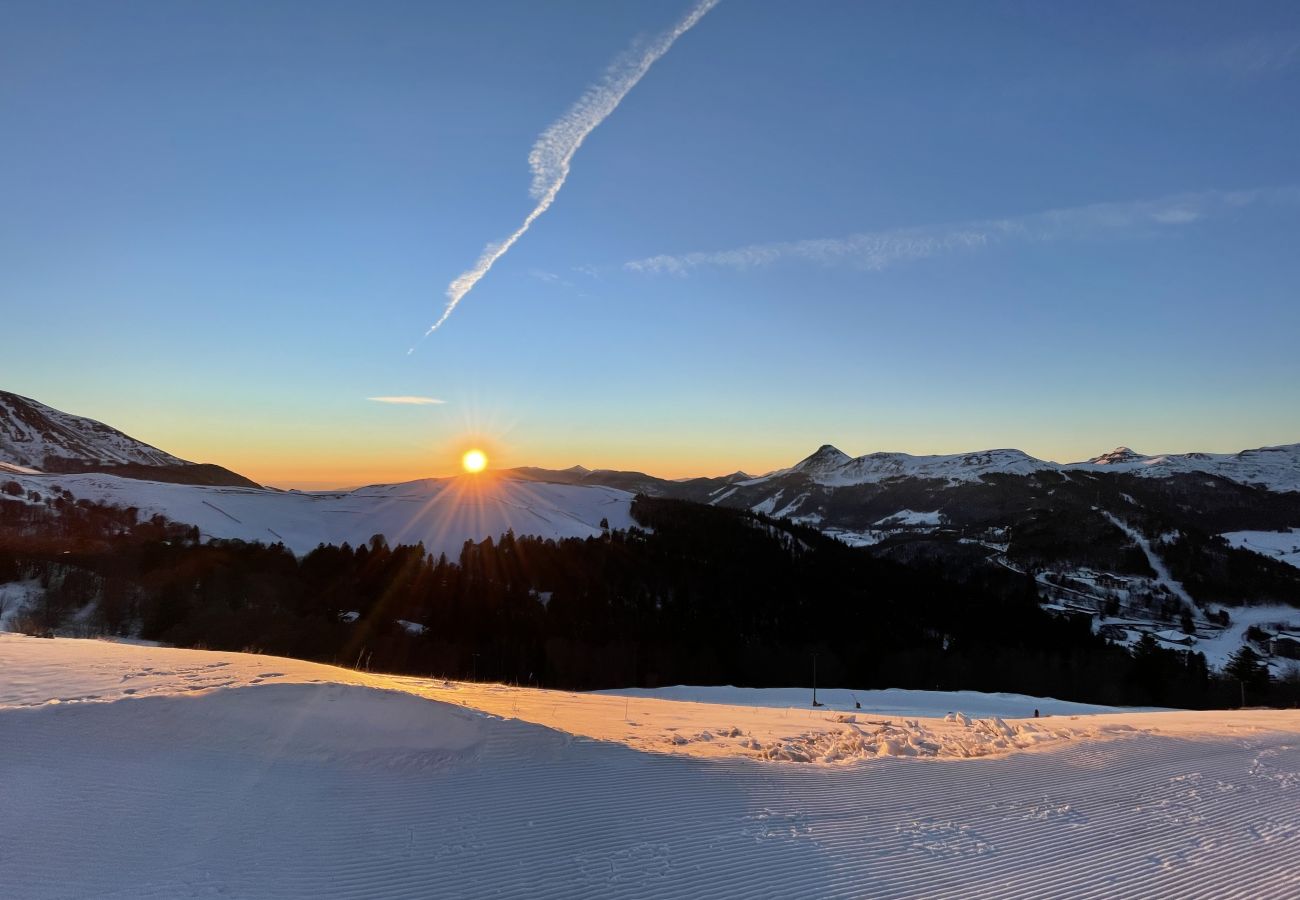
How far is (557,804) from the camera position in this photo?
10297 mm

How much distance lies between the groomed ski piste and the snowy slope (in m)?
136

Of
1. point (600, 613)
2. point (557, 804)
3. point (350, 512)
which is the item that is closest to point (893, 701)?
point (557, 804)

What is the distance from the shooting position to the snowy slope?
152 m

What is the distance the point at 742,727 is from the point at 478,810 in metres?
9.92

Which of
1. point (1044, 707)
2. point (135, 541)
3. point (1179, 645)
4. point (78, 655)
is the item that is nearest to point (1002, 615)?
point (1179, 645)

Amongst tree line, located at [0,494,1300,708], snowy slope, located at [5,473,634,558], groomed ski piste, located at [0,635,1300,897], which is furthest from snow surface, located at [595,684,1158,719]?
snowy slope, located at [5,473,634,558]

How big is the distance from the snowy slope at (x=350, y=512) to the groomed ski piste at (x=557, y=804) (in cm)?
13648

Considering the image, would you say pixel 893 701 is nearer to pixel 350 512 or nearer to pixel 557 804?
pixel 557 804

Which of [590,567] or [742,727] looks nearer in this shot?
[742,727]

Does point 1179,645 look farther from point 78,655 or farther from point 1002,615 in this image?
point 78,655

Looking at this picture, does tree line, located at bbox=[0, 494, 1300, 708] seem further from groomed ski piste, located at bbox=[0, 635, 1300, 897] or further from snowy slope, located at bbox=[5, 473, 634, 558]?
groomed ski piste, located at bbox=[0, 635, 1300, 897]

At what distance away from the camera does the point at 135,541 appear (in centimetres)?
12519

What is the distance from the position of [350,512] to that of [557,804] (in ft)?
601

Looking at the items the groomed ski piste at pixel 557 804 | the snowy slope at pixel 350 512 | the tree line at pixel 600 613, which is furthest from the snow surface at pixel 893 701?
the snowy slope at pixel 350 512
